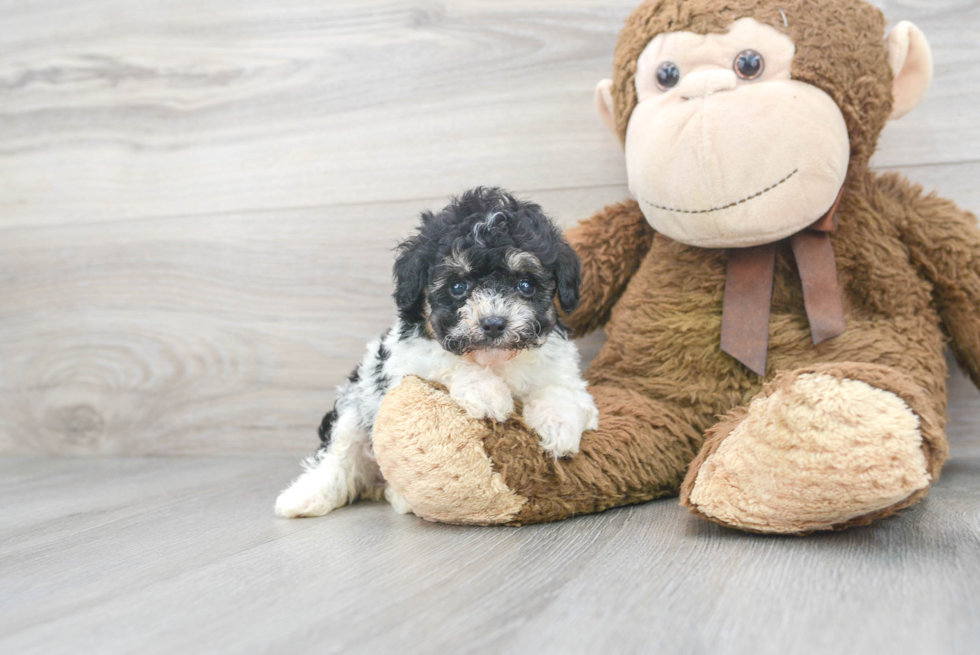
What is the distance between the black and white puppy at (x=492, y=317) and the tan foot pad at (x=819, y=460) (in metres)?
0.31

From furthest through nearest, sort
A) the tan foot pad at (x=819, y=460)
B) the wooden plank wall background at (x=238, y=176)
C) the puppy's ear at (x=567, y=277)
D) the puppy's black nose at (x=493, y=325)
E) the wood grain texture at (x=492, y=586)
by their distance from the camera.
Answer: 1. the wooden plank wall background at (x=238, y=176)
2. the puppy's ear at (x=567, y=277)
3. the puppy's black nose at (x=493, y=325)
4. the tan foot pad at (x=819, y=460)
5. the wood grain texture at (x=492, y=586)

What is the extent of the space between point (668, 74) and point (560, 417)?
736 mm

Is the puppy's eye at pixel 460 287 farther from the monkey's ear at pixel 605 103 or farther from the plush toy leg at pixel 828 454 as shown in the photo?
the monkey's ear at pixel 605 103

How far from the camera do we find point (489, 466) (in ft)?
4.56

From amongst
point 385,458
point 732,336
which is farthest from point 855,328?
point 385,458

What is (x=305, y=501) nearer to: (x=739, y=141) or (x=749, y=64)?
(x=739, y=141)

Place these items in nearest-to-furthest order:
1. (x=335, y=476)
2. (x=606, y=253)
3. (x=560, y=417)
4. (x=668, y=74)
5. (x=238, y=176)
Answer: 1. (x=560, y=417)
2. (x=668, y=74)
3. (x=335, y=476)
4. (x=606, y=253)
5. (x=238, y=176)

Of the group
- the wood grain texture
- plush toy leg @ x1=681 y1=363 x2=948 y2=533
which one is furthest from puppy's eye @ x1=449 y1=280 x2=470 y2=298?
plush toy leg @ x1=681 y1=363 x2=948 y2=533

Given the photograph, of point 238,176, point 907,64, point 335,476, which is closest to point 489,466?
point 335,476

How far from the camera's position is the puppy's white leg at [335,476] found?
1.67m

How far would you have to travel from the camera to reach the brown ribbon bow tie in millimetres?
1628

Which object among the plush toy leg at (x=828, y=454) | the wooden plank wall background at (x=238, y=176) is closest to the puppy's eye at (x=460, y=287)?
the plush toy leg at (x=828, y=454)

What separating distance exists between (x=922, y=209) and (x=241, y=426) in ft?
6.36

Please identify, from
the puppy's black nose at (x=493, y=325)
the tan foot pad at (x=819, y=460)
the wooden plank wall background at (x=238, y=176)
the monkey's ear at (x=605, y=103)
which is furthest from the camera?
the wooden plank wall background at (x=238, y=176)
